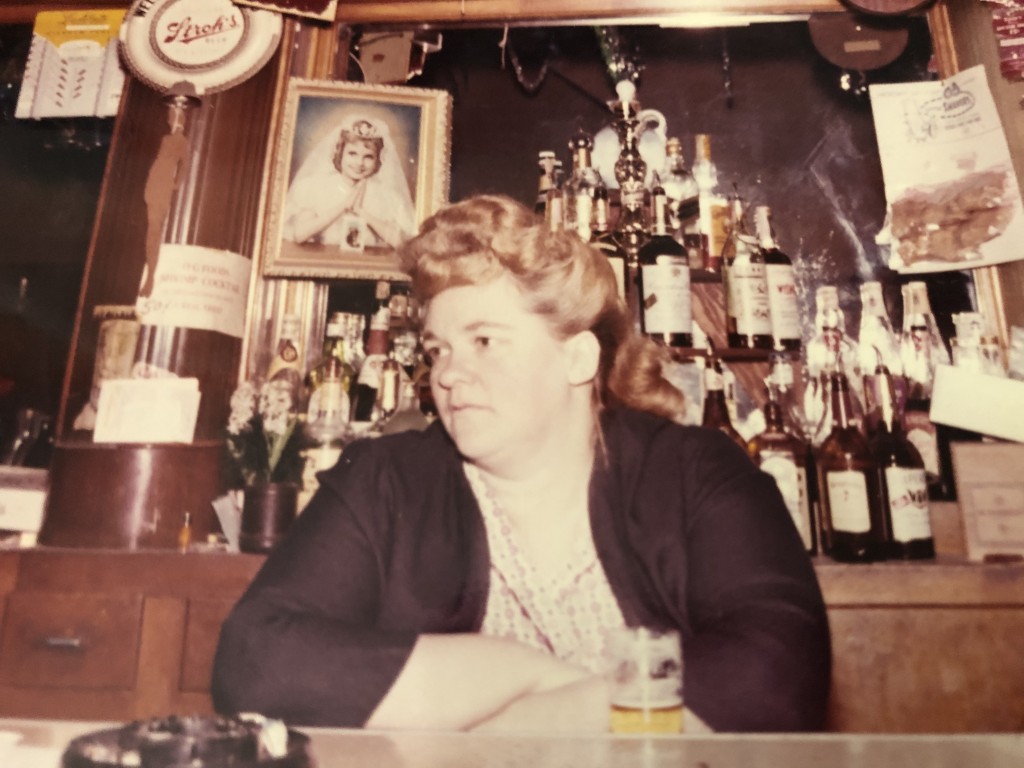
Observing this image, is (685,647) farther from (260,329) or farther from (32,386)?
(32,386)

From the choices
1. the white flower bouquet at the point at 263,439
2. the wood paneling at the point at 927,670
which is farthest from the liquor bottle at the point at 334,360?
the wood paneling at the point at 927,670

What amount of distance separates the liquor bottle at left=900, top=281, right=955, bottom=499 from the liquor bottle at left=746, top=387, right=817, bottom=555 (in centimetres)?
18

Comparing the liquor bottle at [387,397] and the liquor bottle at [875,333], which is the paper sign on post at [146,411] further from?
the liquor bottle at [875,333]

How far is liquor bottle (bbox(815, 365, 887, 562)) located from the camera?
3.13 feet

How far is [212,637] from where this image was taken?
0.95m

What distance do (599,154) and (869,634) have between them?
983mm

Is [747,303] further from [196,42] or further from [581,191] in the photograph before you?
[196,42]

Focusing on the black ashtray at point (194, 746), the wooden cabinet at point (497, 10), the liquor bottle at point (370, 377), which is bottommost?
the black ashtray at point (194, 746)

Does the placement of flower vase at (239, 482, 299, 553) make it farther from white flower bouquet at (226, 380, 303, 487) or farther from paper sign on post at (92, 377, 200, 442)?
paper sign on post at (92, 377, 200, 442)

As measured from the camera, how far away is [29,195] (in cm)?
145

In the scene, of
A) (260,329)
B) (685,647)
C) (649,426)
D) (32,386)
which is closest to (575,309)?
(649,426)

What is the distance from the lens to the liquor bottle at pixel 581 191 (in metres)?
1.23

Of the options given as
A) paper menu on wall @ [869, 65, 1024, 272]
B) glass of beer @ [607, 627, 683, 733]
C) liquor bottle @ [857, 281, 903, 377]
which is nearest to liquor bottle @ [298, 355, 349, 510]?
glass of beer @ [607, 627, 683, 733]

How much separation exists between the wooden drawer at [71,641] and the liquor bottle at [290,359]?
42 cm
